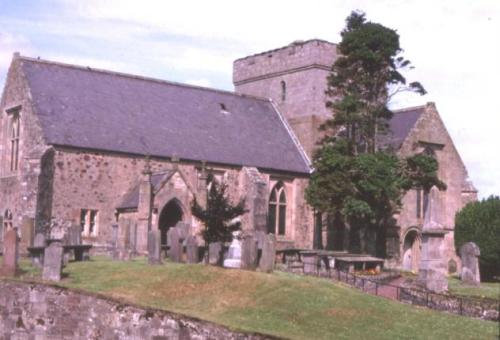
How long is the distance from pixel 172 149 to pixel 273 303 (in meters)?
21.6

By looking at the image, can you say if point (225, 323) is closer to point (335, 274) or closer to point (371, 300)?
point (371, 300)

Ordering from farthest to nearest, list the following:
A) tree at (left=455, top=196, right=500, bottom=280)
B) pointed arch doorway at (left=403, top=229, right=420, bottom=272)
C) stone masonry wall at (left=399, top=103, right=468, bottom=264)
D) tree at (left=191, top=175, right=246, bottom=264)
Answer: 1. pointed arch doorway at (left=403, top=229, right=420, bottom=272)
2. stone masonry wall at (left=399, top=103, right=468, bottom=264)
3. tree at (left=455, top=196, right=500, bottom=280)
4. tree at (left=191, top=175, right=246, bottom=264)

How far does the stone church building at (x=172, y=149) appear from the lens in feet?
131

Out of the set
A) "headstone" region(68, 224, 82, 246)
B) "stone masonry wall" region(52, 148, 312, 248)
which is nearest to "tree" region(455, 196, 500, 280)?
"stone masonry wall" region(52, 148, 312, 248)

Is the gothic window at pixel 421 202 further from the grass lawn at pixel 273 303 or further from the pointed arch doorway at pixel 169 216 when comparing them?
the grass lawn at pixel 273 303

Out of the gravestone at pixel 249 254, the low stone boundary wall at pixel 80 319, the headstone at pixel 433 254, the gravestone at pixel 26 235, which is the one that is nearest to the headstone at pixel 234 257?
the gravestone at pixel 249 254

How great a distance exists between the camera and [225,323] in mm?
21391

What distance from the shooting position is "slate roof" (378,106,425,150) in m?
48.1

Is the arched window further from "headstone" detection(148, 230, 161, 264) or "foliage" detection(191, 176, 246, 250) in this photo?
"headstone" detection(148, 230, 161, 264)

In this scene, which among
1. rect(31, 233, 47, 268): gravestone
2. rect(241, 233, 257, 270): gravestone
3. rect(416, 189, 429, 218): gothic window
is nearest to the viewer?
rect(241, 233, 257, 270): gravestone

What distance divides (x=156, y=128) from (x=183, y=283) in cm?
1999

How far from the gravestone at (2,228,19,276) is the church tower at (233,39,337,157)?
25.2 m

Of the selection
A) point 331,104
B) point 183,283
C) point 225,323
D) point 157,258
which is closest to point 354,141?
point 331,104

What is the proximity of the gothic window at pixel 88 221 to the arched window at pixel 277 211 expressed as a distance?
1035 centimetres
